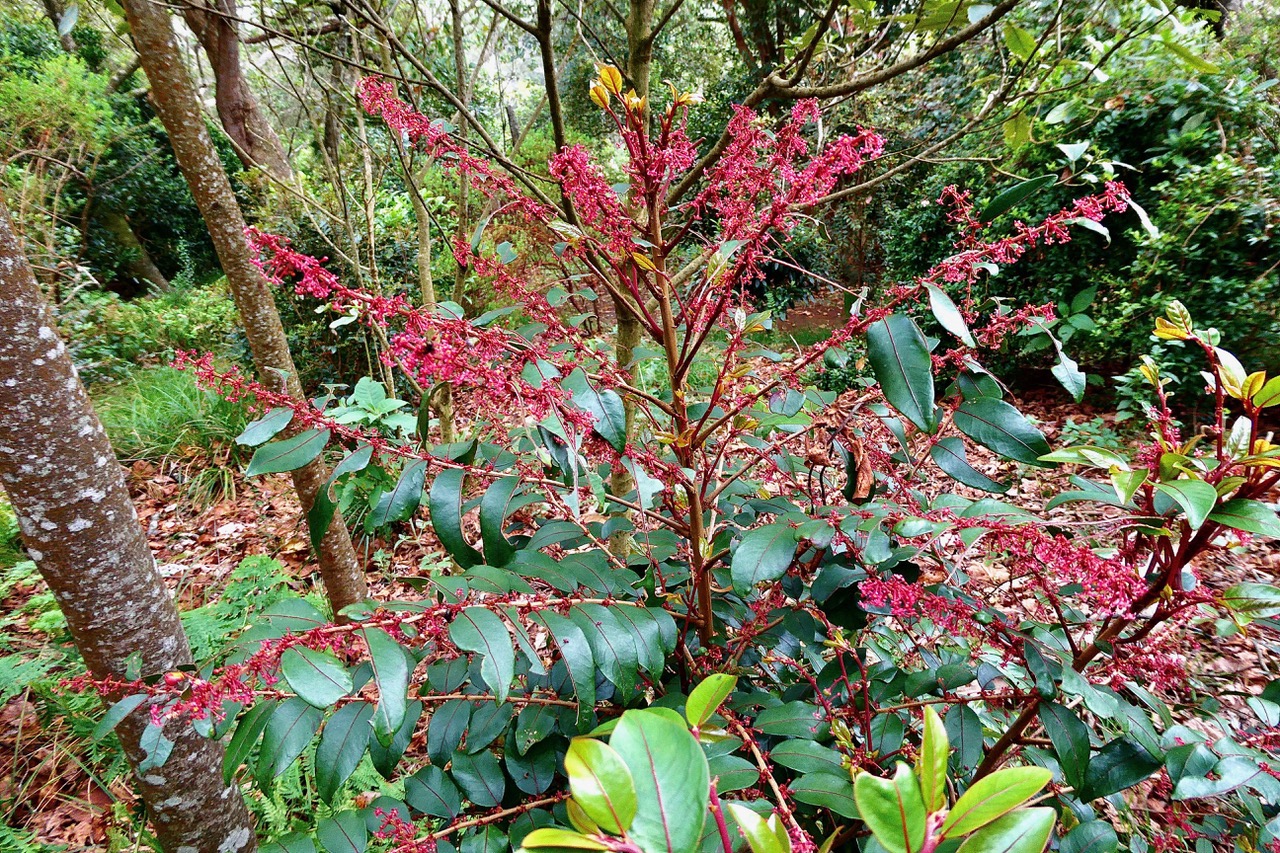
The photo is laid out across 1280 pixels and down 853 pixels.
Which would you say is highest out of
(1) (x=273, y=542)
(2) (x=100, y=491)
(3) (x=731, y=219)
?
(3) (x=731, y=219)

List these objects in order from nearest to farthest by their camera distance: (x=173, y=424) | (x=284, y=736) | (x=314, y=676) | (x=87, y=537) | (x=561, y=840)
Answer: (x=561, y=840) < (x=314, y=676) < (x=284, y=736) < (x=87, y=537) < (x=173, y=424)

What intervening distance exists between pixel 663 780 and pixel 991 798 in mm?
215

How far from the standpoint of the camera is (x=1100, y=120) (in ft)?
11.1

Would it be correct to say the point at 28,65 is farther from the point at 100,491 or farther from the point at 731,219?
the point at 731,219

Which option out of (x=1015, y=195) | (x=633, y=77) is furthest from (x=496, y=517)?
(x=633, y=77)

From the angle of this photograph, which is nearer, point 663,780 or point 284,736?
point 663,780

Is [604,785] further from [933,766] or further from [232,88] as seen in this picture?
[232,88]

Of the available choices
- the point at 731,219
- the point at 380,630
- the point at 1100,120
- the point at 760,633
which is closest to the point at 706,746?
the point at 760,633

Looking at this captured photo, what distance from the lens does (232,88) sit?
2.71 metres

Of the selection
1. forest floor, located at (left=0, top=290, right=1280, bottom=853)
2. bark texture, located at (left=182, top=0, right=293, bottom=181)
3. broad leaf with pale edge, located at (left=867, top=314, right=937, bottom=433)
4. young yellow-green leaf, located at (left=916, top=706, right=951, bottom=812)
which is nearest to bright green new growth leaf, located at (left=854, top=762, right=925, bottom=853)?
young yellow-green leaf, located at (left=916, top=706, right=951, bottom=812)

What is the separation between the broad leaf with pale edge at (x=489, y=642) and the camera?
0.57m

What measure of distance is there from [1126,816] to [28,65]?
11.2 m

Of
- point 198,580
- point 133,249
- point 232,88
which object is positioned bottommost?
point 198,580

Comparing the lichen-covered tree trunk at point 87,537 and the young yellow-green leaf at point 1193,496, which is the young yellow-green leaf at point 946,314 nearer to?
the young yellow-green leaf at point 1193,496
